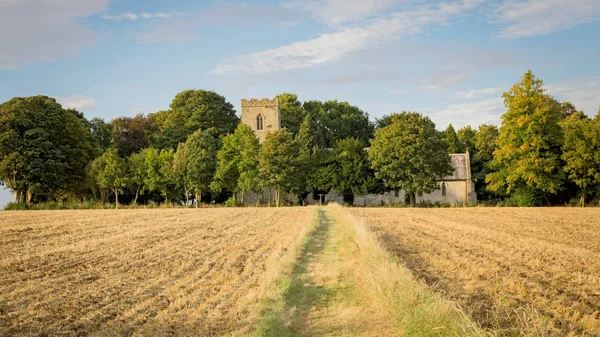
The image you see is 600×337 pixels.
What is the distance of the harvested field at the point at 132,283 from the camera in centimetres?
792

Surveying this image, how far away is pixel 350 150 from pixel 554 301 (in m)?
50.6

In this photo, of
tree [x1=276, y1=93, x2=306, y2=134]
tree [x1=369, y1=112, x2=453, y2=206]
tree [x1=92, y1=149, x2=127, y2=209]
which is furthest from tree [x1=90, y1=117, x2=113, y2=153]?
tree [x1=369, y1=112, x2=453, y2=206]

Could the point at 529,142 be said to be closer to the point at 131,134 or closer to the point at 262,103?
the point at 262,103

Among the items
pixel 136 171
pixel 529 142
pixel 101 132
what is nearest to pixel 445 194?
pixel 529 142

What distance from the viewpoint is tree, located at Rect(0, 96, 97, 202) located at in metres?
49.0

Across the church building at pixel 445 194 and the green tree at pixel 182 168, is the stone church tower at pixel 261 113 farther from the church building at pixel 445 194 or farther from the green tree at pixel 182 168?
the green tree at pixel 182 168

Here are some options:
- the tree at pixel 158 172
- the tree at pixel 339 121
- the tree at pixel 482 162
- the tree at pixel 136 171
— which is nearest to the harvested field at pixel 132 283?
the tree at pixel 158 172

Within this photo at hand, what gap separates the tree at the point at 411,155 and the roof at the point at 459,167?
11317 mm

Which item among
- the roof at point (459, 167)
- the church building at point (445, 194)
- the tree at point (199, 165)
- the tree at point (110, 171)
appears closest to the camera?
the tree at point (110, 171)

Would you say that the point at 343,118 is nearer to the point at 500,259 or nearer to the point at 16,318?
the point at 500,259

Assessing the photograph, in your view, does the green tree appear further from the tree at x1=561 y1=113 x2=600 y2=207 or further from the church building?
the tree at x1=561 y1=113 x2=600 y2=207

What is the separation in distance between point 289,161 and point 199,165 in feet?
34.8

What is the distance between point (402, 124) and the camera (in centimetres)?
5297

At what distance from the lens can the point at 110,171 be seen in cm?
5438
